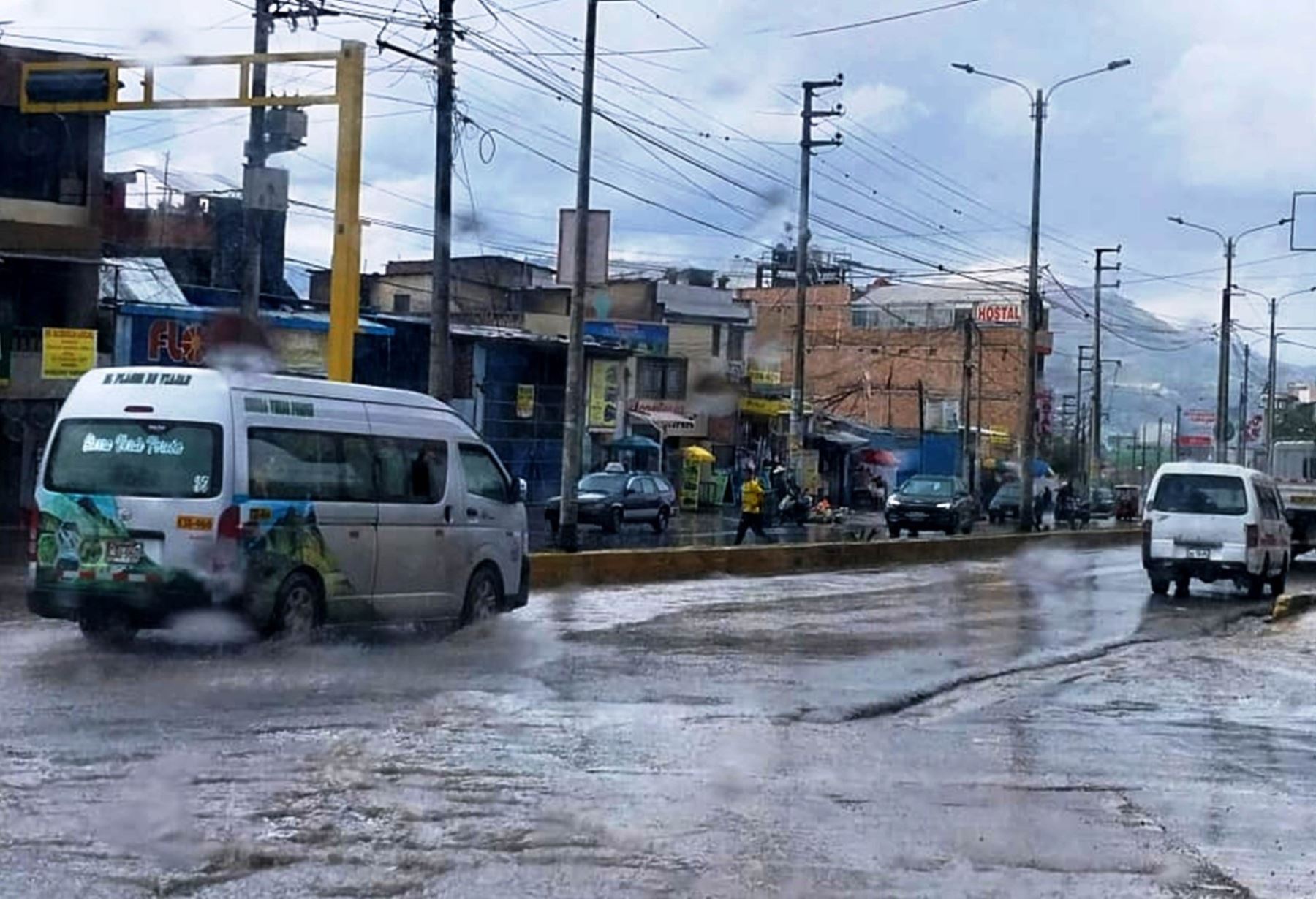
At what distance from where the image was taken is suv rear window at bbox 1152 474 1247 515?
25.2 m

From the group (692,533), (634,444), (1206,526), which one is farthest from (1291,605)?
(634,444)

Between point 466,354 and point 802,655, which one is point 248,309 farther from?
point 466,354

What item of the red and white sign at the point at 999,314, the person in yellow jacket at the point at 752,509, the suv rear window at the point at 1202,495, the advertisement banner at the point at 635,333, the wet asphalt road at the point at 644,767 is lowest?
the wet asphalt road at the point at 644,767

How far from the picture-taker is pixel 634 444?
184 ft

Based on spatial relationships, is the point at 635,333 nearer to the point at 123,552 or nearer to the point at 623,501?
the point at 623,501

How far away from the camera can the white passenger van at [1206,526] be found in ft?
82.0

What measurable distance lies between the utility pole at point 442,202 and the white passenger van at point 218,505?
9.19 m

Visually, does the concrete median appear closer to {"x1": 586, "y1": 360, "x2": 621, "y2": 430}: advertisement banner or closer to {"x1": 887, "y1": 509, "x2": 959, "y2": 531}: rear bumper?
{"x1": 887, "y1": 509, "x2": 959, "y2": 531}: rear bumper

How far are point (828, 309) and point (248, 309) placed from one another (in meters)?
61.9

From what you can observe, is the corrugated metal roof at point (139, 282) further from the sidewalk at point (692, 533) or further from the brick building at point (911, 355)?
the brick building at point (911, 355)

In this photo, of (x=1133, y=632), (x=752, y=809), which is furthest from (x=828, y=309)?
(x=752, y=809)

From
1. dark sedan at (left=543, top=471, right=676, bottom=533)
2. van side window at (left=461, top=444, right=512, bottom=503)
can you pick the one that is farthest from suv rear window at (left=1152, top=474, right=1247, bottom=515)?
dark sedan at (left=543, top=471, right=676, bottom=533)

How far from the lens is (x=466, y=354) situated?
160ft

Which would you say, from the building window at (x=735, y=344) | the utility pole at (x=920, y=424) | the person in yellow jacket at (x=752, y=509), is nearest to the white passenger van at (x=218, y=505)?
the person in yellow jacket at (x=752, y=509)
